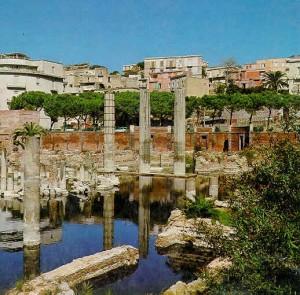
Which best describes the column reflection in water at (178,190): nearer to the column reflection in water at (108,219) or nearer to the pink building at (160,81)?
the column reflection in water at (108,219)

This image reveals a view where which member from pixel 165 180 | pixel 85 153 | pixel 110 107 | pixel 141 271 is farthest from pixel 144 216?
pixel 85 153

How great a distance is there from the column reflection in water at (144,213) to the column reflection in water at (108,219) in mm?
1176

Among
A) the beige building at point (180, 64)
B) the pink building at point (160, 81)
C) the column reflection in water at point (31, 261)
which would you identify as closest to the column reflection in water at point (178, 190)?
the column reflection in water at point (31, 261)

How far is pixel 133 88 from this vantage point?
260ft

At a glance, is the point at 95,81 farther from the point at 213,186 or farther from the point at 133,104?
the point at 213,186

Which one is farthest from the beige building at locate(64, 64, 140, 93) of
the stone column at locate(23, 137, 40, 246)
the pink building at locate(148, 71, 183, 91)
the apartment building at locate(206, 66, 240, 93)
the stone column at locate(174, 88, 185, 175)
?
the stone column at locate(23, 137, 40, 246)

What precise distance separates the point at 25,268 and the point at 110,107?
24420 mm

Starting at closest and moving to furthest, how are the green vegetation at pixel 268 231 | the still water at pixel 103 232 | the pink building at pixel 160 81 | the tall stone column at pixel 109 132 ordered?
the green vegetation at pixel 268 231 → the still water at pixel 103 232 → the tall stone column at pixel 109 132 → the pink building at pixel 160 81

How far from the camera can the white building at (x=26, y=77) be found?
6450 cm

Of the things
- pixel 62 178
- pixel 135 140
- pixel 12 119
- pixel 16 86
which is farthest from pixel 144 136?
pixel 16 86

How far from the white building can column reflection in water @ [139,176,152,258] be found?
32188mm

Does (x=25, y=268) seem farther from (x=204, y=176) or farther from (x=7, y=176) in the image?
(x=204, y=176)

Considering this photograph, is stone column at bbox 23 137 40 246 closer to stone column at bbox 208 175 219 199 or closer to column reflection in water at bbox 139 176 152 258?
column reflection in water at bbox 139 176 152 258

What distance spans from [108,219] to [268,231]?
1640 centimetres
